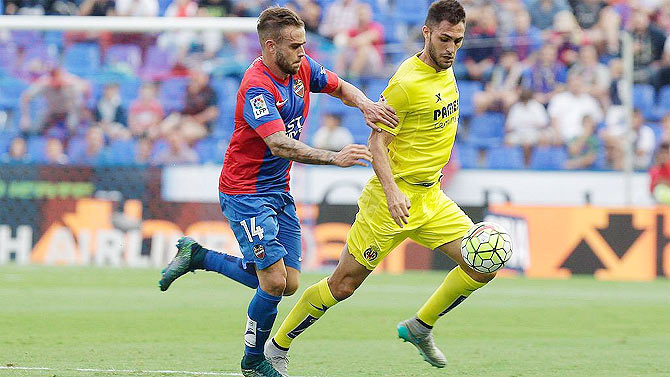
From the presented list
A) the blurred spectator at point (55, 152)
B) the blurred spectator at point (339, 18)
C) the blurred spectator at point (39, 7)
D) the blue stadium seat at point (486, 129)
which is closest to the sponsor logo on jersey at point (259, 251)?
the blurred spectator at point (55, 152)

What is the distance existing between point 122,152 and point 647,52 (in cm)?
814

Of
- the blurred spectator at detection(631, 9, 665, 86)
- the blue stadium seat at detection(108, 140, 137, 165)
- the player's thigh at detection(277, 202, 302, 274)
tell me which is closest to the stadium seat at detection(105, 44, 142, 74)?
the blue stadium seat at detection(108, 140, 137, 165)

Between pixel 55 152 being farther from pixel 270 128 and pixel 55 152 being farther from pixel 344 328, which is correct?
pixel 270 128

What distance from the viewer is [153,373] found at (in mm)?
6816

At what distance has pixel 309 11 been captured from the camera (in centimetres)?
1855

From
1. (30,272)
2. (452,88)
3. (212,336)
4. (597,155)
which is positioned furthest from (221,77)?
(452,88)

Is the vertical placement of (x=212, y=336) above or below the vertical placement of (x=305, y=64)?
below

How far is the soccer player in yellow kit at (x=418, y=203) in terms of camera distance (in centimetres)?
710

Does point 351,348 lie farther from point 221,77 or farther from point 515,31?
point 515,31

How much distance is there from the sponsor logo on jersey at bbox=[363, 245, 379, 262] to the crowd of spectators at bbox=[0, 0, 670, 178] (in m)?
8.70

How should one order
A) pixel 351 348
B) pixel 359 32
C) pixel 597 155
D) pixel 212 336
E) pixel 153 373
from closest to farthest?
pixel 153 373 → pixel 351 348 → pixel 212 336 → pixel 597 155 → pixel 359 32

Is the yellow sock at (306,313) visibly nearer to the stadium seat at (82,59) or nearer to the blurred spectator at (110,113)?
the blurred spectator at (110,113)

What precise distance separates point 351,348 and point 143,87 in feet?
30.3

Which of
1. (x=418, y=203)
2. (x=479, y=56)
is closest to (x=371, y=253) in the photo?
(x=418, y=203)
